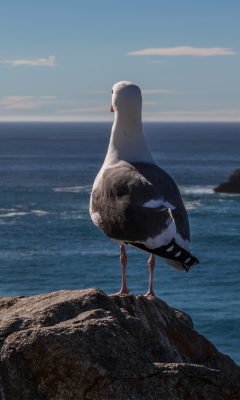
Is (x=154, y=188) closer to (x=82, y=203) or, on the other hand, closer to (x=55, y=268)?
(x=55, y=268)

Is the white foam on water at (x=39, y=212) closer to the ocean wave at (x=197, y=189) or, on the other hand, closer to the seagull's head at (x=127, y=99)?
the ocean wave at (x=197, y=189)

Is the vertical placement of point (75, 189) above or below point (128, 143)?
below

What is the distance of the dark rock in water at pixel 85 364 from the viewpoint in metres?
6.42

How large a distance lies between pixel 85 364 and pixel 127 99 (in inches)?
204

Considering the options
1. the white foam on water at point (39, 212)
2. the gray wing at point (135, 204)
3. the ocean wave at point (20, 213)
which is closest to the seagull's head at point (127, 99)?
the gray wing at point (135, 204)

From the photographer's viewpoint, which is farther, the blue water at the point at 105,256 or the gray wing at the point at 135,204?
the blue water at the point at 105,256

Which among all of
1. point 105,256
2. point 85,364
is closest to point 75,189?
point 105,256

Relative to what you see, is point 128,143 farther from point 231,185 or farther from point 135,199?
point 231,185

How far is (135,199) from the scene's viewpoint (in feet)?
29.0

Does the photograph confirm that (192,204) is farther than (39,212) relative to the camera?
No

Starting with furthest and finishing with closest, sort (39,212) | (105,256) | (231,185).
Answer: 1. (231,185)
2. (39,212)
3. (105,256)

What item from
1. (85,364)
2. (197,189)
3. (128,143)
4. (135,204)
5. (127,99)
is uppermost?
(127,99)

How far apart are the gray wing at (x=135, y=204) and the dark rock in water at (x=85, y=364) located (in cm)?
148

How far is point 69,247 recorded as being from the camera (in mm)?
113562
